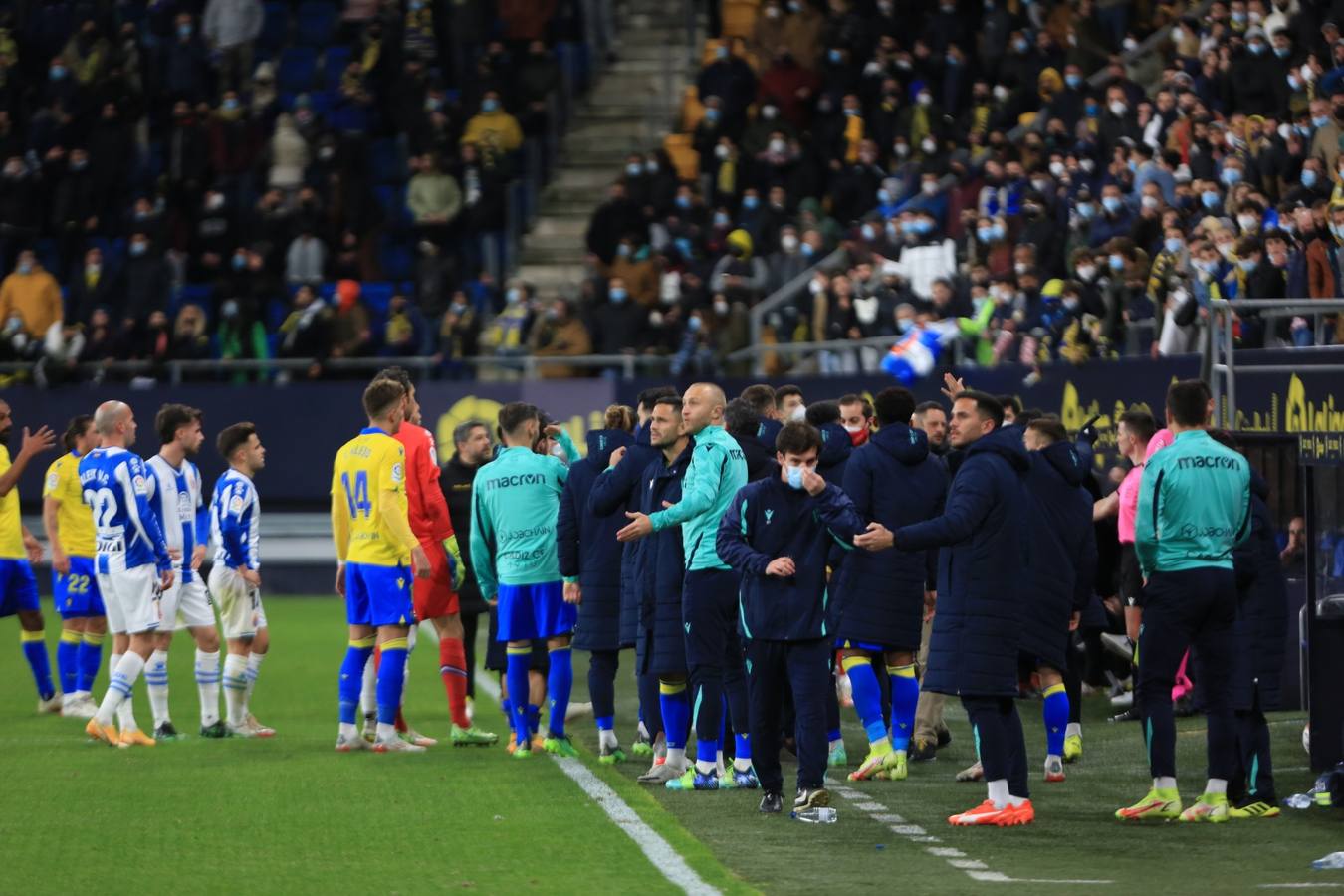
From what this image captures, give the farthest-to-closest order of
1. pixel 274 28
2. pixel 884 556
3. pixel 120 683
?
1. pixel 274 28
2. pixel 120 683
3. pixel 884 556

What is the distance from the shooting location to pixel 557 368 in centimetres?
2712

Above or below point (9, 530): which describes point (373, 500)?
above

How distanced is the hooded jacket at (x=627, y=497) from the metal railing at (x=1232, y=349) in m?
4.86

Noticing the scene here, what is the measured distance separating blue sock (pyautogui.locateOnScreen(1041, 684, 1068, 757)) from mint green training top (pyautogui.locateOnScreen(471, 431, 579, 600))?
3.02 m

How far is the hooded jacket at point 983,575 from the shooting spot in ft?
33.2

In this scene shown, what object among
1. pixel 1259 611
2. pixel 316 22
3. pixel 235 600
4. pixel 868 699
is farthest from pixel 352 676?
pixel 316 22

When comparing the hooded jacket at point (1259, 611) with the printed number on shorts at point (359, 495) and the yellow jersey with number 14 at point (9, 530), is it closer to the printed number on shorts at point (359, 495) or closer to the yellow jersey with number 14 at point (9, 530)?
the printed number on shorts at point (359, 495)

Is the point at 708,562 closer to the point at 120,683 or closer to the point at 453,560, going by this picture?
the point at 453,560

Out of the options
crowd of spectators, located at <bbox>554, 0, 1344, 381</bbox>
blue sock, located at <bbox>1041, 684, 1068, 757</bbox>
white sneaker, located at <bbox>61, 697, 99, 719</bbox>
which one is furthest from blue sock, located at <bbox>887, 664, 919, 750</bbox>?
white sneaker, located at <bbox>61, 697, 99, 719</bbox>

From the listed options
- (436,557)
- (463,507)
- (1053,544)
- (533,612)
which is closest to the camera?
(1053,544)

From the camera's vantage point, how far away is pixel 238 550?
46.3 feet

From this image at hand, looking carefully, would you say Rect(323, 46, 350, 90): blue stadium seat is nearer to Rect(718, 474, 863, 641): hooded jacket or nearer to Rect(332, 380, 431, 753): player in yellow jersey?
Rect(332, 380, 431, 753): player in yellow jersey

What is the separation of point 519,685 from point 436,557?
42.0 inches

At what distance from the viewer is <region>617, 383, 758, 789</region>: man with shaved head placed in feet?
36.4
